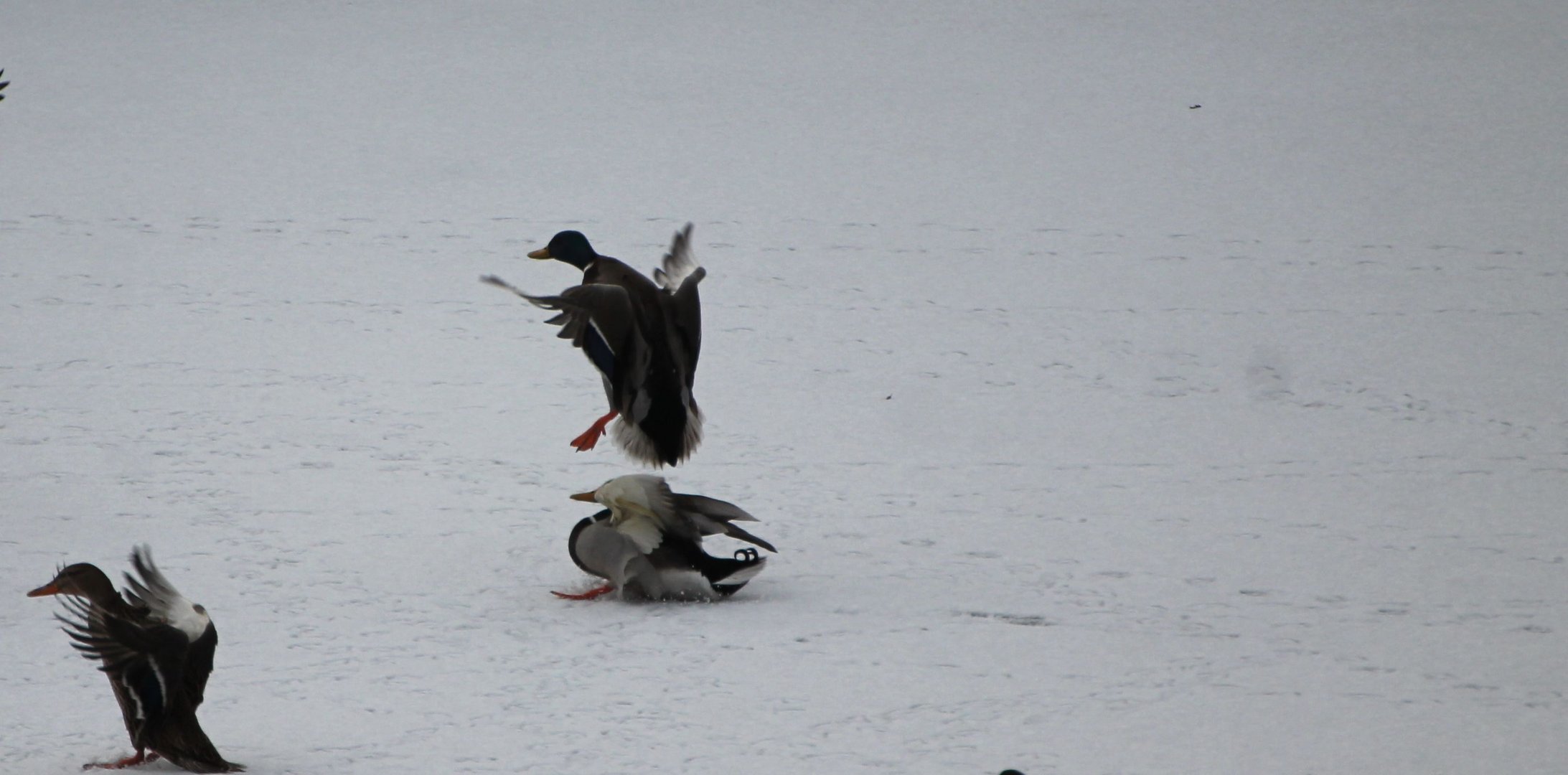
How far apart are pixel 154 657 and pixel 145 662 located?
0.02 meters

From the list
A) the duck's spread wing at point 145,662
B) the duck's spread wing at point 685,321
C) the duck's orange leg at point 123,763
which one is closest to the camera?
the duck's spread wing at point 145,662

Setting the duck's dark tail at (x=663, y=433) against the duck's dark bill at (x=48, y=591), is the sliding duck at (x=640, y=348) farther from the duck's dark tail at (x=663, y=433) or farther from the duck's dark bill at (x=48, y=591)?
the duck's dark bill at (x=48, y=591)

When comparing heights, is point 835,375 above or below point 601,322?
below

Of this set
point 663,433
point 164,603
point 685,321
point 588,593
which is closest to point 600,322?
point 685,321

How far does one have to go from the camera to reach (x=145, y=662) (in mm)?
3172

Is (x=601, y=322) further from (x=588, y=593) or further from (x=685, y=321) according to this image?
(x=588, y=593)

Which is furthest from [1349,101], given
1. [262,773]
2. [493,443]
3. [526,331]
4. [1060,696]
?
[262,773]

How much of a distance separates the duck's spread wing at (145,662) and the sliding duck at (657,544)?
1394 mm

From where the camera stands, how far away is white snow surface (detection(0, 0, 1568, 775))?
380 centimetres

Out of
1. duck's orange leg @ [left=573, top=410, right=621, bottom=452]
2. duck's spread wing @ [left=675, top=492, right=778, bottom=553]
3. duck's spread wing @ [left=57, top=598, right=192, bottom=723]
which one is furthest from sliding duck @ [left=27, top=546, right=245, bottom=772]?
duck's orange leg @ [left=573, top=410, right=621, bottom=452]

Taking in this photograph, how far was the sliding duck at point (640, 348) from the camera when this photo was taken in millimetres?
4750

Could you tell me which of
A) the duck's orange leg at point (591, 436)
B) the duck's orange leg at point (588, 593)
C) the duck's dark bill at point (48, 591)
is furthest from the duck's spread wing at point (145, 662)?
the duck's orange leg at point (591, 436)

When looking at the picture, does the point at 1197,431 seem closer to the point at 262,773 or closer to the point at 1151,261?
the point at 1151,261

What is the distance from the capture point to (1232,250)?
745cm
